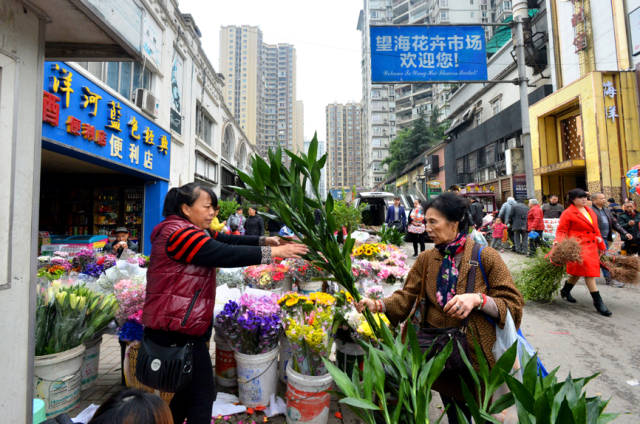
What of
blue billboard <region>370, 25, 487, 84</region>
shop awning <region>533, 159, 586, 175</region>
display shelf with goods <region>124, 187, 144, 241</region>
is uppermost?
blue billboard <region>370, 25, 487, 84</region>

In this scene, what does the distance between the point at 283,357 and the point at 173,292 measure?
1655mm

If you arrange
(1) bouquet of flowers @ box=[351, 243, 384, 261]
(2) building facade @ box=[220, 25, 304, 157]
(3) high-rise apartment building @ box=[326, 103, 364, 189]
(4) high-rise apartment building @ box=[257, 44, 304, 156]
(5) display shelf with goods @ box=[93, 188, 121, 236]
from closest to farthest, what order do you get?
(1) bouquet of flowers @ box=[351, 243, 384, 261] → (5) display shelf with goods @ box=[93, 188, 121, 236] → (2) building facade @ box=[220, 25, 304, 157] → (4) high-rise apartment building @ box=[257, 44, 304, 156] → (3) high-rise apartment building @ box=[326, 103, 364, 189]

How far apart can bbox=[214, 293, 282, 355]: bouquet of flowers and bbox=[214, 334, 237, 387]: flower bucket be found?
0.37 metres

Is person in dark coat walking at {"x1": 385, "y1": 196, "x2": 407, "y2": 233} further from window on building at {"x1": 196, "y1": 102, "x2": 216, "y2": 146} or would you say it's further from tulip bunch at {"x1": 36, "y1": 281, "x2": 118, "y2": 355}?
window on building at {"x1": 196, "y1": 102, "x2": 216, "y2": 146}

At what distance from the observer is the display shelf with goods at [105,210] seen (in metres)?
9.26

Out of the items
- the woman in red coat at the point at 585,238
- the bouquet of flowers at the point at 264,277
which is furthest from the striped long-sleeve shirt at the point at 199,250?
the woman in red coat at the point at 585,238

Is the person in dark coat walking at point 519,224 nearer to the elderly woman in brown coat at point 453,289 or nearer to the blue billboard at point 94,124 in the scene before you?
the elderly woman in brown coat at point 453,289

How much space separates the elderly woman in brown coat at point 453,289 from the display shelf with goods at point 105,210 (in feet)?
32.7

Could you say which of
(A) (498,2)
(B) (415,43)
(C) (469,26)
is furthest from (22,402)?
(A) (498,2)

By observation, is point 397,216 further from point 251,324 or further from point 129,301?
point 129,301

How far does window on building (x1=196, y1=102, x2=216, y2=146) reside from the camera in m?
13.4

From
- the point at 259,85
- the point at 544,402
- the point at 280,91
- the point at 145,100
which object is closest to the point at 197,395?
the point at 544,402

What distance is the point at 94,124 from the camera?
6.39 m

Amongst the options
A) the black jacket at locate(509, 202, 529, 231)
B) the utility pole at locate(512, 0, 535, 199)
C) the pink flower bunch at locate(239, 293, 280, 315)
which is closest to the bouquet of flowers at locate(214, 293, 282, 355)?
the pink flower bunch at locate(239, 293, 280, 315)
